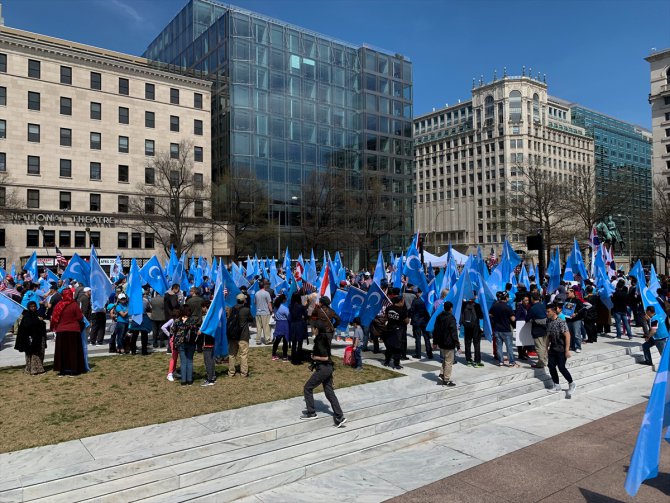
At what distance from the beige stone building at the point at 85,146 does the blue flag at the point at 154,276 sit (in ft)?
111

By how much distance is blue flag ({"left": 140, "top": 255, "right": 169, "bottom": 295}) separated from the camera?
1806cm

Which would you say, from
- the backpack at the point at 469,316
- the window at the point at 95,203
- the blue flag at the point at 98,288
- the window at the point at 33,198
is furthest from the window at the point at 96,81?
the backpack at the point at 469,316

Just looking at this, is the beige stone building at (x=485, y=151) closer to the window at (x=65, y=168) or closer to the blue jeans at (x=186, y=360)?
the window at (x=65, y=168)

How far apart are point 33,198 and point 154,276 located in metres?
39.2

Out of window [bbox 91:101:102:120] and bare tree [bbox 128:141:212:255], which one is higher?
window [bbox 91:101:102:120]

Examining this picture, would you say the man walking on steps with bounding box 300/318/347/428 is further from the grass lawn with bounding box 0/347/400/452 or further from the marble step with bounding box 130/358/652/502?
the grass lawn with bounding box 0/347/400/452

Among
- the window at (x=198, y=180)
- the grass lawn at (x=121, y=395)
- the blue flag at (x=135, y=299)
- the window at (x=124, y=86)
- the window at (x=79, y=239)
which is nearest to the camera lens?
the grass lawn at (x=121, y=395)

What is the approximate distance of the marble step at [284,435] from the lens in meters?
6.37

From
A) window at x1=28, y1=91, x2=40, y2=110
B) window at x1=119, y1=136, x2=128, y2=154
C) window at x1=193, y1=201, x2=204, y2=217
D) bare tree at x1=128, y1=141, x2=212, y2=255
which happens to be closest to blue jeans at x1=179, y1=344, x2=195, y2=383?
bare tree at x1=128, y1=141, x2=212, y2=255

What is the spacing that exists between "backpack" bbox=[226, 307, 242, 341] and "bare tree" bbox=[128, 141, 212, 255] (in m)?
38.0

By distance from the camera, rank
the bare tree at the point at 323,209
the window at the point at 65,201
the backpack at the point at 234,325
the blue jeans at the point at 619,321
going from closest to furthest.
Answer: the backpack at the point at 234,325
the blue jeans at the point at 619,321
the window at the point at 65,201
the bare tree at the point at 323,209

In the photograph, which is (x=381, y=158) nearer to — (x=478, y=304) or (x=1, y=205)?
(x=1, y=205)

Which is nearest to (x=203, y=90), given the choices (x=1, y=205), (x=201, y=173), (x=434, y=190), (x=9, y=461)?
(x=201, y=173)

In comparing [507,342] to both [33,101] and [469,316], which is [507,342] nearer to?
[469,316]
